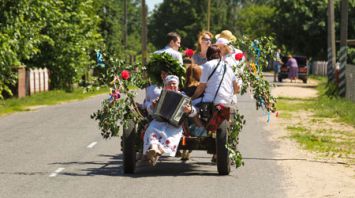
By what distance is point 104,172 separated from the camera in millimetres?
14602

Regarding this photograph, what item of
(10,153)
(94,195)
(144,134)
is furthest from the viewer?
(10,153)

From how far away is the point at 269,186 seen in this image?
1305cm

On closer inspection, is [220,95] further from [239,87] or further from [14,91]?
[14,91]

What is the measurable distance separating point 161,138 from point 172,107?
47cm

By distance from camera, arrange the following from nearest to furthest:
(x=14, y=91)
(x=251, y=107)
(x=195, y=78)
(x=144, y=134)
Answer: (x=144, y=134), (x=195, y=78), (x=251, y=107), (x=14, y=91)

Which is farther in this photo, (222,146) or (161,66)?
(161,66)

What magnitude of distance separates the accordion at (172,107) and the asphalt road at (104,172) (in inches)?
33.2

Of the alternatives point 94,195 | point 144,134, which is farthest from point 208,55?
point 94,195

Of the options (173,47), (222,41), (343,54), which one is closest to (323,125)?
(222,41)

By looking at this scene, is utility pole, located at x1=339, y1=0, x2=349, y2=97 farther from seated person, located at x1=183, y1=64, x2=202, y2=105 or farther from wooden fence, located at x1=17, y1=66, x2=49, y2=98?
seated person, located at x1=183, y1=64, x2=202, y2=105

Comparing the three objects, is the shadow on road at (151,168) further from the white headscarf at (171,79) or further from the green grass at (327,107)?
the green grass at (327,107)

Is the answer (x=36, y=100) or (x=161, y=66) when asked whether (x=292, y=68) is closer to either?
(x=36, y=100)

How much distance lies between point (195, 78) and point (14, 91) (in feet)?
86.4

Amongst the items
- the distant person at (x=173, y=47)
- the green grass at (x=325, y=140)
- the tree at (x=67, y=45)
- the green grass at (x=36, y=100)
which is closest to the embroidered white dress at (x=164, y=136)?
the distant person at (x=173, y=47)
